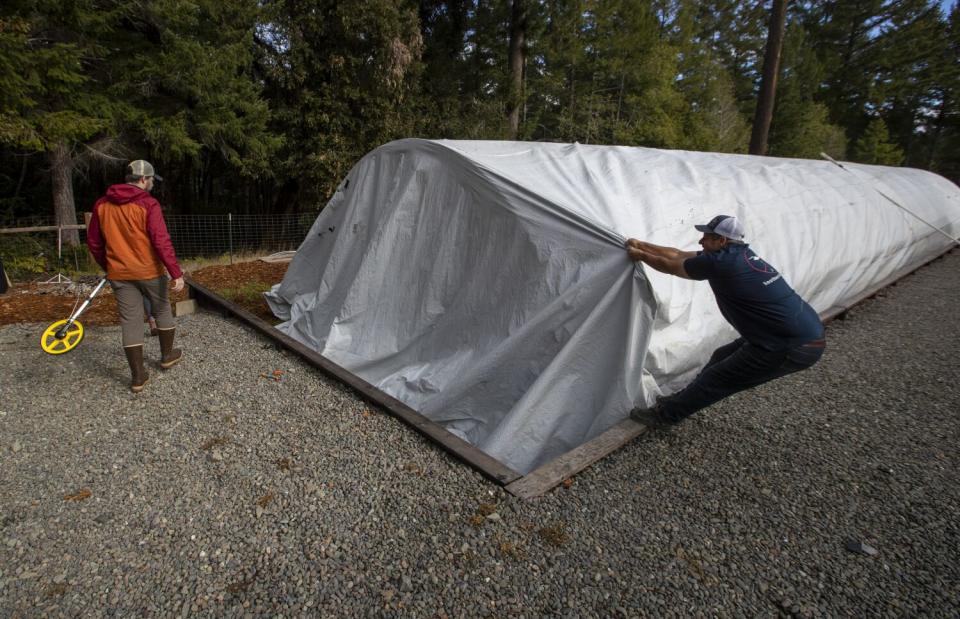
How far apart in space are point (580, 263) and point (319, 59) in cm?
1015

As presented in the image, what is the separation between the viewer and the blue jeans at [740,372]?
2.88m

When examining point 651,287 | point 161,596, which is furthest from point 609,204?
point 161,596

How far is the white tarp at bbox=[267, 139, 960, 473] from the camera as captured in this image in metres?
3.36

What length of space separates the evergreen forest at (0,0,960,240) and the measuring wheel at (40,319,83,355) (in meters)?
4.27

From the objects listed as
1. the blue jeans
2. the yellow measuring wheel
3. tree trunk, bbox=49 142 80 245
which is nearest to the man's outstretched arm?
the blue jeans

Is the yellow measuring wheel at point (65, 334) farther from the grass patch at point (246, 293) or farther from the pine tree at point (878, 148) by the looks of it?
the pine tree at point (878, 148)

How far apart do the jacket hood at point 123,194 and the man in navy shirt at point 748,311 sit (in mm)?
3789

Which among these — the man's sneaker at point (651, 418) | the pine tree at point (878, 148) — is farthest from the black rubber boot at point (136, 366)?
the pine tree at point (878, 148)

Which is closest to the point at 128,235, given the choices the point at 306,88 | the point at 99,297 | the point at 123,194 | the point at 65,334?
the point at 123,194

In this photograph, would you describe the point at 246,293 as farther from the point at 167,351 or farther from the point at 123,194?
the point at 123,194

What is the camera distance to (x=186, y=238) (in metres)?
10.5

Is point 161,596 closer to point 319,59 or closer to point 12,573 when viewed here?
point 12,573

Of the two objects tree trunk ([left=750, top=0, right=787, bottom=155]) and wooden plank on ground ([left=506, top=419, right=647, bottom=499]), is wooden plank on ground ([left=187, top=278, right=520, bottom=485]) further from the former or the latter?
tree trunk ([left=750, top=0, right=787, bottom=155])

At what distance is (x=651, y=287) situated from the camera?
3.21 meters
